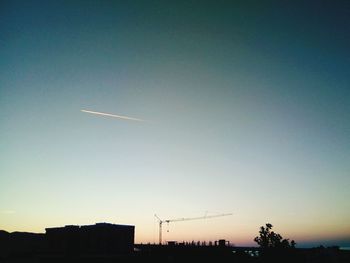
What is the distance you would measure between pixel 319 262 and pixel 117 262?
32083 millimetres

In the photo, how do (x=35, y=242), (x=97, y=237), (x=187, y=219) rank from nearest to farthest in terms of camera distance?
(x=97, y=237) < (x=35, y=242) < (x=187, y=219)

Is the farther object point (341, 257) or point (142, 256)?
point (142, 256)

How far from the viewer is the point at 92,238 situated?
2990 inches

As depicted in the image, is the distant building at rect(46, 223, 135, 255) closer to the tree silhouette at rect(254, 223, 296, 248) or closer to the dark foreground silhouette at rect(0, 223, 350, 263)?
the dark foreground silhouette at rect(0, 223, 350, 263)

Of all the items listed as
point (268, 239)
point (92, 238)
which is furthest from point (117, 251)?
point (268, 239)

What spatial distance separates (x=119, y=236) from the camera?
79688 millimetres

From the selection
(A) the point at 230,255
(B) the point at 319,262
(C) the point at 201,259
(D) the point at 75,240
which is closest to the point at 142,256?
(C) the point at 201,259

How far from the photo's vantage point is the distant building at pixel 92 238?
75.6 metres

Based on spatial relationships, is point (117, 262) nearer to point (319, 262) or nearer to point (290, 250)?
point (290, 250)

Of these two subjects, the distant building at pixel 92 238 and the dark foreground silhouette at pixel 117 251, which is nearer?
the dark foreground silhouette at pixel 117 251

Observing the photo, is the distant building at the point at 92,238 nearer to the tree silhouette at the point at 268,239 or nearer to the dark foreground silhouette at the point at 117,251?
the dark foreground silhouette at the point at 117,251

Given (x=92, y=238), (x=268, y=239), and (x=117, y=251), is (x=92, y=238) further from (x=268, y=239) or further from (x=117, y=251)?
(x=268, y=239)

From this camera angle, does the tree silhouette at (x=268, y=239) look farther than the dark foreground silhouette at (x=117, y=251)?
Yes

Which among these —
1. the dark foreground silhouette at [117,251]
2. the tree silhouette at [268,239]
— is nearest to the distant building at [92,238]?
the dark foreground silhouette at [117,251]
